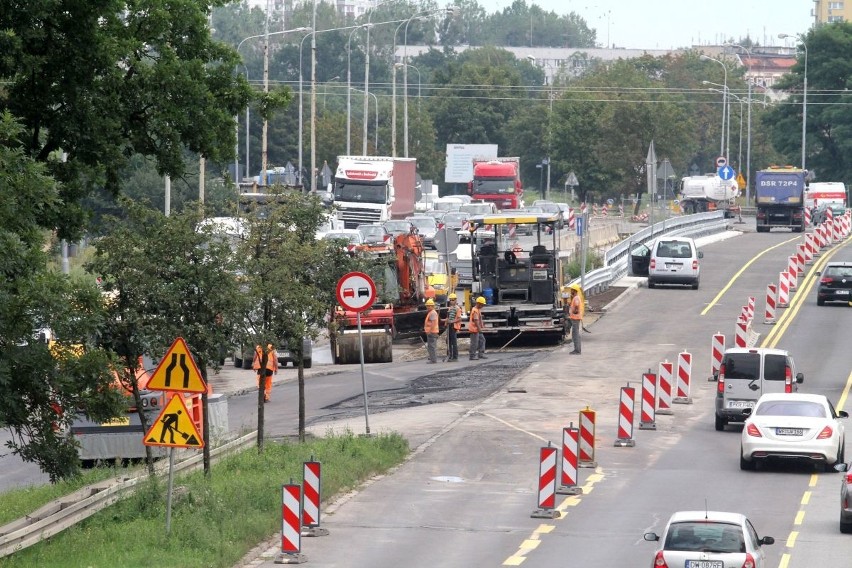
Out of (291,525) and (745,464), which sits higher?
(291,525)

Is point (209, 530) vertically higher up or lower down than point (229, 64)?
lower down

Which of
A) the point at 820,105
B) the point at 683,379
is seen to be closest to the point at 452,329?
the point at 683,379

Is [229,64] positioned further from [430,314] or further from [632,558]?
[430,314]

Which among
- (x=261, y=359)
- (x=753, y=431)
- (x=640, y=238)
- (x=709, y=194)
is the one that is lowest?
(x=753, y=431)

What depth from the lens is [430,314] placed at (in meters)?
39.9

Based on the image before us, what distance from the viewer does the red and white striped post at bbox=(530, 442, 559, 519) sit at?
2130 centimetres

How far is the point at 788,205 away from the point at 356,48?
116867 mm

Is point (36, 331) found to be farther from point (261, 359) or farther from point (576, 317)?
point (576, 317)

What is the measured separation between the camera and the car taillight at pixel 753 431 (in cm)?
2572

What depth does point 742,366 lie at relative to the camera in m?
30.8

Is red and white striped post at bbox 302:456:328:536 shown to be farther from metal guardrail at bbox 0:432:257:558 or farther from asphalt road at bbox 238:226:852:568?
metal guardrail at bbox 0:432:257:558

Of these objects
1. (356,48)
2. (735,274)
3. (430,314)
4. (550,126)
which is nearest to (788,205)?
(735,274)

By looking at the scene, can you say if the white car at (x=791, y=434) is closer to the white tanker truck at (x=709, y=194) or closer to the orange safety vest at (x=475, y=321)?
the orange safety vest at (x=475, y=321)

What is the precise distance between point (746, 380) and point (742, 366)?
1.12ft
